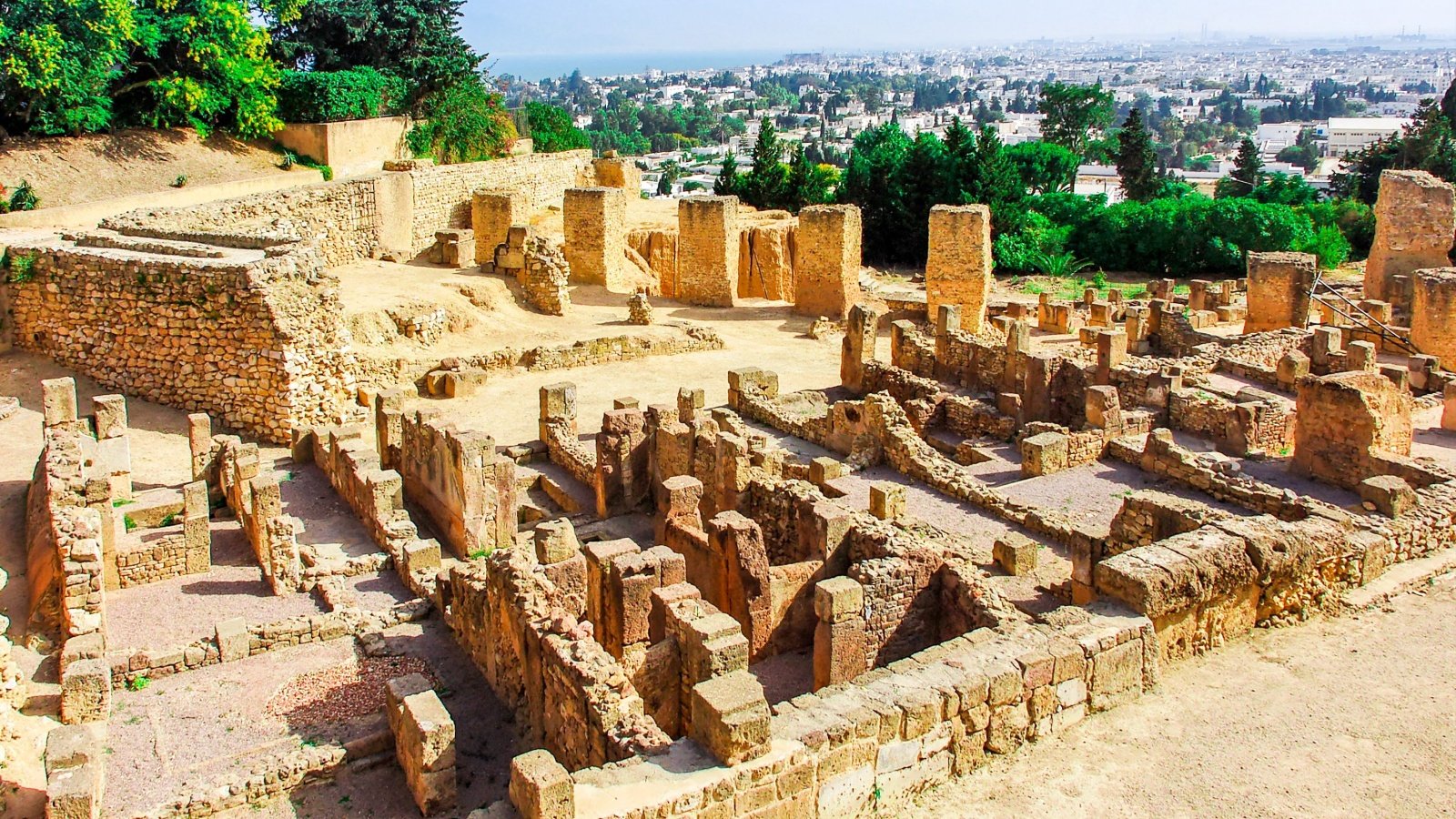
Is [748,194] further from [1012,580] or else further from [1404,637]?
[1404,637]

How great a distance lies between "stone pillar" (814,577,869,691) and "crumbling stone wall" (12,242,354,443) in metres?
11.8

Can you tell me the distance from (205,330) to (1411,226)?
30342 mm

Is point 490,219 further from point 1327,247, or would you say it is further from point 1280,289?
point 1327,247

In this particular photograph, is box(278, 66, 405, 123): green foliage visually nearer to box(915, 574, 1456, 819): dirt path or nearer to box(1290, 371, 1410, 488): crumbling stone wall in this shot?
box(1290, 371, 1410, 488): crumbling stone wall

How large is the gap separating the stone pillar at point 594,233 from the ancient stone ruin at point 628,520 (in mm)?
2660

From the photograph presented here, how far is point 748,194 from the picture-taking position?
4712 cm

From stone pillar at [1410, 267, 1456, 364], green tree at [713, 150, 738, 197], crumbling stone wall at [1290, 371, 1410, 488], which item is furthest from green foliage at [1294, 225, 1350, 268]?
crumbling stone wall at [1290, 371, 1410, 488]

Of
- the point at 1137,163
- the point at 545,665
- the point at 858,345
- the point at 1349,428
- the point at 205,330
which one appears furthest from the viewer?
the point at 1137,163

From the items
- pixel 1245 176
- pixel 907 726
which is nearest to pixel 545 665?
pixel 907 726

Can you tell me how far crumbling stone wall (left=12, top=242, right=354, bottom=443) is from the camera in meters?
20.4

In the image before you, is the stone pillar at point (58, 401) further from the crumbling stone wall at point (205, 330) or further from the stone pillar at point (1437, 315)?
the stone pillar at point (1437, 315)

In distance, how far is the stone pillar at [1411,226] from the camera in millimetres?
33938

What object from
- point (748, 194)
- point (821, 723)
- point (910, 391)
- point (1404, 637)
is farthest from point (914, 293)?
point (821, 723)

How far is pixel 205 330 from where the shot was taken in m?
20.6
